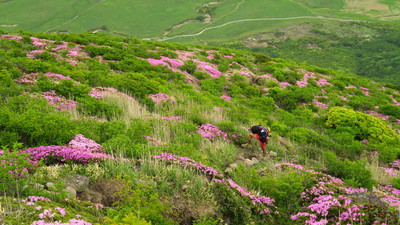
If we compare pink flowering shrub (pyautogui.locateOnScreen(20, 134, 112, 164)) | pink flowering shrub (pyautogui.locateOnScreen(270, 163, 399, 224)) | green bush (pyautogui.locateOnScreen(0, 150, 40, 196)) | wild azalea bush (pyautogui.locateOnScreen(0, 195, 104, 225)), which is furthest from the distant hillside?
green bush (pyautogui.locateOnScreen(0, 150, 40, 196))

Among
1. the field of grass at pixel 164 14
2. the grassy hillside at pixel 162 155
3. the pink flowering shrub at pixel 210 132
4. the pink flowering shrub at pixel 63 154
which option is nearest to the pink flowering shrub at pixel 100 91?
the grassy hillside at pixel 162 155

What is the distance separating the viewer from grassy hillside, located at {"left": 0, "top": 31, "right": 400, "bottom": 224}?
178 inches

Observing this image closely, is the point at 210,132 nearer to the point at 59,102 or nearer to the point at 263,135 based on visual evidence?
the point at 263,135

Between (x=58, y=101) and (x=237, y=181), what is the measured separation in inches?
264

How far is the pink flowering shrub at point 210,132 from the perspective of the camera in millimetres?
9156

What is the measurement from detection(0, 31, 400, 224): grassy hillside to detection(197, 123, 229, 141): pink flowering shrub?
0.17ft

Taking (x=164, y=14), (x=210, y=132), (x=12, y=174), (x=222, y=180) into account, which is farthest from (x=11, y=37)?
(x=164, y=14)

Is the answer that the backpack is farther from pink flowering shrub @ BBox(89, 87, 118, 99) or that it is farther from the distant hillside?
the distant hillside

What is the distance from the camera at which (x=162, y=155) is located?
21.8 feet

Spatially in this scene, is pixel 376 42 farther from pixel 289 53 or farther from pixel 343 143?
pixel 343 143

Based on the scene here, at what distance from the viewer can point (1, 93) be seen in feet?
28.2

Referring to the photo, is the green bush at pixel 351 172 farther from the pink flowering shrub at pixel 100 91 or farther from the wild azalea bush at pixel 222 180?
the pink flowering shrub at pixel 100 91

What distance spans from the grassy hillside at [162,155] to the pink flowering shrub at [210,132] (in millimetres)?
53

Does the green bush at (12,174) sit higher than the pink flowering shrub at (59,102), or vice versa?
the green bush at (12,174)
